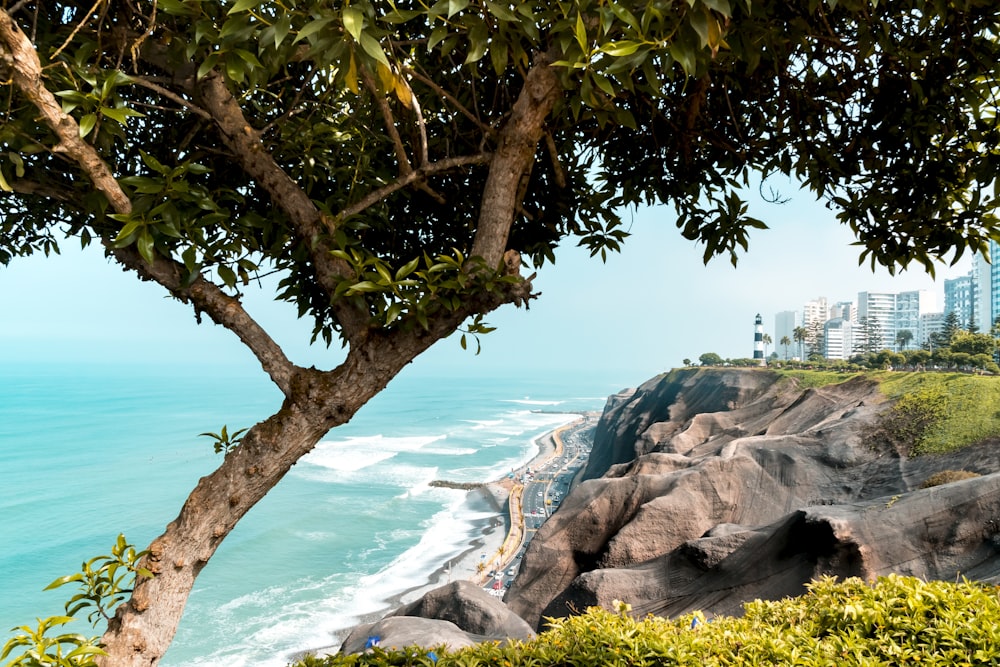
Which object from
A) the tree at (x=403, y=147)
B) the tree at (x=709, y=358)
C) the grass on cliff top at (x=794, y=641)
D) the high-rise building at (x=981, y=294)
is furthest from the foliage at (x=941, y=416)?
the high-rise building at (x=981, y=294)

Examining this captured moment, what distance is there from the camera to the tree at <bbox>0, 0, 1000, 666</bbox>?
168cm

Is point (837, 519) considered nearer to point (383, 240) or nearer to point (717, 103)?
point (717, 103)

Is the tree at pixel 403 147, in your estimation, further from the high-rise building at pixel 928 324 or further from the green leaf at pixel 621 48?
the high-rise building at pixel 928 324

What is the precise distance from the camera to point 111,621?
184 centimetres

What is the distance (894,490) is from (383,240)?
54.1 feet

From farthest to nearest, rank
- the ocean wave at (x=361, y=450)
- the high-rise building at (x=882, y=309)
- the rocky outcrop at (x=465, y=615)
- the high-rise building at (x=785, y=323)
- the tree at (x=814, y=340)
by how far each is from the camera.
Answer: the high-rise building at (x=785, y=323) < the high-rise building at (x=882, y=309) < the tree at (x=814, y=340) < the ocean wave at (x=361, y=450) < the rocky outcrop at (x=465, y=615)

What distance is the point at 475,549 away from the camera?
30.3m

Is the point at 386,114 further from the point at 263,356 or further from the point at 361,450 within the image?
the point at 361,450

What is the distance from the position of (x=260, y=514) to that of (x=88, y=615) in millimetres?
41442

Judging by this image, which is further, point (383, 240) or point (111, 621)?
point (383, 240)

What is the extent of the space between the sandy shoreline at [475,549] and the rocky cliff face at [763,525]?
9808mm

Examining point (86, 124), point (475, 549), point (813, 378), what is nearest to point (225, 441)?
point (86, 124)

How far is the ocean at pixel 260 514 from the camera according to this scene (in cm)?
2452

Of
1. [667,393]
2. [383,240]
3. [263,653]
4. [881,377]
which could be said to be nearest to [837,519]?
[383,240]
